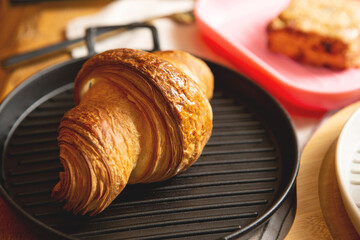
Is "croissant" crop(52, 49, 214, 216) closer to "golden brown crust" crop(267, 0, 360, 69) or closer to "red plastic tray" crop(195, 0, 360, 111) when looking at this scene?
"red plastic tray" crop(195, 0, 360, 111)

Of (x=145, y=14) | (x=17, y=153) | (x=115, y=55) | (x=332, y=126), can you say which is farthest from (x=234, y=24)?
(x=17, y=153)

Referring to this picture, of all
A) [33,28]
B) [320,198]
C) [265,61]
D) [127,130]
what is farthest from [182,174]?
[33,28]

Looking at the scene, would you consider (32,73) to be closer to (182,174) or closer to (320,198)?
(182,174)

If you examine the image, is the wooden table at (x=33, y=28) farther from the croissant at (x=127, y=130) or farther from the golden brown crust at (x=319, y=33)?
the golden brown crust at (x=319, y=33)

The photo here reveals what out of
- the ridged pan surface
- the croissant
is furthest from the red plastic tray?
the croissant

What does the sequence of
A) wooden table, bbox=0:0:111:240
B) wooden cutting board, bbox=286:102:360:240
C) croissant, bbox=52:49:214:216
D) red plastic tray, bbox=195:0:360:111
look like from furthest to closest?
wooden table, bbox=0:0:111:240
red plastic tray, bbox=195:0:360:111
wooden cutting board, bbox=286:102:360:240
croissant, bbox=52:49:214:216
